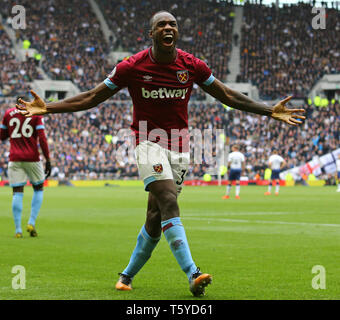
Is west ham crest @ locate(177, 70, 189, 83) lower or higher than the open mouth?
lower

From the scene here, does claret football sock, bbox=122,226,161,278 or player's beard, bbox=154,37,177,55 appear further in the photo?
claret football sock, bbox=122,226,161,278

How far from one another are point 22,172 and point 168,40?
Result: 6.97 m

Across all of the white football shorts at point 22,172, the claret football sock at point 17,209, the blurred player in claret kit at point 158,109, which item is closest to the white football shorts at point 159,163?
the blurred player in claret kit at point 158,109

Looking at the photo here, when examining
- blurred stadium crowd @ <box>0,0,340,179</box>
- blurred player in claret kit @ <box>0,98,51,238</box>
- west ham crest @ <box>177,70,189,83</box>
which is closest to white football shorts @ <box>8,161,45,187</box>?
blurred player in claret kit @ <box>0,98,51,238</box>

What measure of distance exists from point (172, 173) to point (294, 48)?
167 feet

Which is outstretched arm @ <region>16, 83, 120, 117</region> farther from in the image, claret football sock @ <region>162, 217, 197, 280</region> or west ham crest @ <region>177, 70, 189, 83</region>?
claret football sock @ <region>162, 217, 197, 280</region>

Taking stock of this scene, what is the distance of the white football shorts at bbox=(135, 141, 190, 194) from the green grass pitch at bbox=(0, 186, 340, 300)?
1.11 meters

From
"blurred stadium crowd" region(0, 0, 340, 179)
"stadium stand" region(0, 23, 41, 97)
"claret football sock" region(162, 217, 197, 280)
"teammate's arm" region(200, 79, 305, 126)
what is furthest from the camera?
"stadium stand" region(0, 23, 41, 97)

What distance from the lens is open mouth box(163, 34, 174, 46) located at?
6512 mm

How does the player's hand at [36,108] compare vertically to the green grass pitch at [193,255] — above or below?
above

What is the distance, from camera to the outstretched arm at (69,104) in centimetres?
663

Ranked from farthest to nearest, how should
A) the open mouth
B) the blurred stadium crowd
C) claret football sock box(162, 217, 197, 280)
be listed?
1. the blurred stadium crowd
2. the open mouth
3. claret football sock box(162, 217, 197, 280)

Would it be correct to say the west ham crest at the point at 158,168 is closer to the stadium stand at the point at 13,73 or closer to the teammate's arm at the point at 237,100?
the teammate's arm at the point at 237,100
